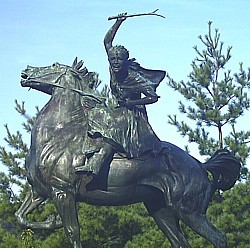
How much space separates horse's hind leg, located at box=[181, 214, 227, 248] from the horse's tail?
1.78 ft

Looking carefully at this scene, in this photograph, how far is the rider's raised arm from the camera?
6.65m

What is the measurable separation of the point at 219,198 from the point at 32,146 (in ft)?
25.9

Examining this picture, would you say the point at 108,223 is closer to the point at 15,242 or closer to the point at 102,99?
the point at 15,242

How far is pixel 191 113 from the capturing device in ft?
49.5

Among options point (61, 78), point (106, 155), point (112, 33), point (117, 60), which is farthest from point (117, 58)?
point (106, 155)

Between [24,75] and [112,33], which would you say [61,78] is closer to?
[24,75]

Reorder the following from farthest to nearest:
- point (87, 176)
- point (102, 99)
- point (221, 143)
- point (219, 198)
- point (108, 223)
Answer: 1. point (221, 143)
2. point (219, 198)
3. point (108, 223)
4. point (102, 99)
5. point (87, 176)

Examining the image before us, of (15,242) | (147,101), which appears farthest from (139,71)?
(15,242)

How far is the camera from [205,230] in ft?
21.7

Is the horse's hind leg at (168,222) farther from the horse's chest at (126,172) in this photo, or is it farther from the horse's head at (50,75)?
the horse's head at (50,75)

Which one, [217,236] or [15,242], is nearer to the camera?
[217,236]

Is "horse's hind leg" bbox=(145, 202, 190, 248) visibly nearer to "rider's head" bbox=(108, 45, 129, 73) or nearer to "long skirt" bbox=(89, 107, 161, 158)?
"long skirt" bbox=(89, 107, 161, 158)

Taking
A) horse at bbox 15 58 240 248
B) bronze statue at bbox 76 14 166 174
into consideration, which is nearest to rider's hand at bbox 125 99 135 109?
bronze statue at bbox 76 14 166 174

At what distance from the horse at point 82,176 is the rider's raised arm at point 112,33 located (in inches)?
15.2
